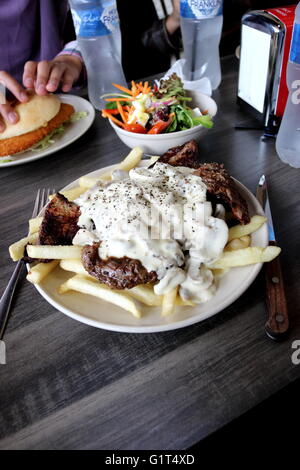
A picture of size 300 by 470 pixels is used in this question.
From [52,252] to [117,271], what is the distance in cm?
26

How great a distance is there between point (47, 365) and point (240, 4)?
5.35 meters

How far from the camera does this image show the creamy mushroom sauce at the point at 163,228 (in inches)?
46.9

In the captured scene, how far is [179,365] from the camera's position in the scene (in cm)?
115

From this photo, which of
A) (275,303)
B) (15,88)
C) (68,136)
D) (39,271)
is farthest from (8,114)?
(275,303)

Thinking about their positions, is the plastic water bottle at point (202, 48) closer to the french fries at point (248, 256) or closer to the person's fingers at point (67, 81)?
the person's fingers at point (67, 81)

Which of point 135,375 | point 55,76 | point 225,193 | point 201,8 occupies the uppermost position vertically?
point 201,8

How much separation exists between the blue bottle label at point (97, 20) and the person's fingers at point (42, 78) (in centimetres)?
34

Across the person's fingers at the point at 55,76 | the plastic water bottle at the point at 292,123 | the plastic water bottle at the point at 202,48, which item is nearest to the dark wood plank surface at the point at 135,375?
the plastic water bottle at the point at 292,123

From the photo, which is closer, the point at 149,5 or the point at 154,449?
the point at 154,449

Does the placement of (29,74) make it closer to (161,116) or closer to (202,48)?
(161,116)

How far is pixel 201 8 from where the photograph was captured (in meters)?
2.32

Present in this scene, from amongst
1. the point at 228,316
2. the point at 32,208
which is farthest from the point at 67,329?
the point at 32,208

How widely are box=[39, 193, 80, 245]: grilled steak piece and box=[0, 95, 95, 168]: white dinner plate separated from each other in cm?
84
